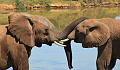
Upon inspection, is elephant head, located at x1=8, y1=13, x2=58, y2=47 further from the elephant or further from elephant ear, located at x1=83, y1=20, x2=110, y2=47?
elephant ear, located at x1=83, y1=20, x2=110, y2=47

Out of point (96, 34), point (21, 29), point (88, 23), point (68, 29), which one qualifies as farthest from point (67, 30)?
point (21, 29)

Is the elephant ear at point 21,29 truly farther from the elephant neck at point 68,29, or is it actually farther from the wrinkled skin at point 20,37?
the elephant neck at point 68,29

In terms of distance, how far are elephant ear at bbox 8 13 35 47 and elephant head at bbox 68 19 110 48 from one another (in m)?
0.95

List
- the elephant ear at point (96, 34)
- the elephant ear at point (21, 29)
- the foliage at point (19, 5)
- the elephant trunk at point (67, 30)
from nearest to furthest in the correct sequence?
the elephant ear at point (21, 29), the elephant trunk at point (67, 30), the elephant ear at point (96, 34), the foliage at point (19, 5)

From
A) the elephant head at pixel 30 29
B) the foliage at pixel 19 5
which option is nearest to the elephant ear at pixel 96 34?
the elephant head at pixel 30 29

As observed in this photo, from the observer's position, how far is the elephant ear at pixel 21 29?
25.1ft

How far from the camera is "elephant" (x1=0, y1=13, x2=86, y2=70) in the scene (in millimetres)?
7645

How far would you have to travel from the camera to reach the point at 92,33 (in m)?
8.12

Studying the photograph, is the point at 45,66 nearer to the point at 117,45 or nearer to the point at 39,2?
the point at 117,45

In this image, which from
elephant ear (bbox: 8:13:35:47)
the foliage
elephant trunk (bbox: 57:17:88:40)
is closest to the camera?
elephant ear (bbox: 8:13:35:47)

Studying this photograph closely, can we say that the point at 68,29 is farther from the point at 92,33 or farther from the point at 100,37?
the point at 100,37

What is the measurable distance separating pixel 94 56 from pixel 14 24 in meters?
4.87

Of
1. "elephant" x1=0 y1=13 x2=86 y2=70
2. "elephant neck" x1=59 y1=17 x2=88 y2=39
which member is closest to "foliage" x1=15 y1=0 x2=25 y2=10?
"elephant neck" x1=59 y1=17 x2=88 y2=39

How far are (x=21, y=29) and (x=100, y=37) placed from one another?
184 cm
